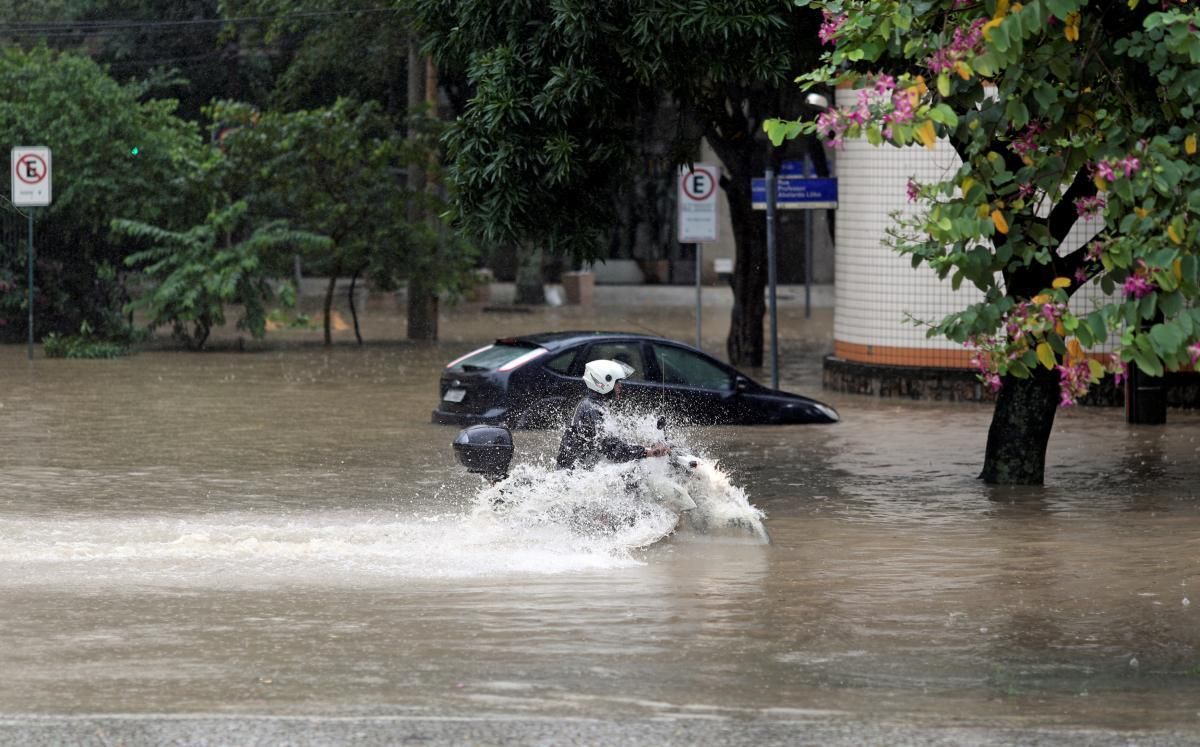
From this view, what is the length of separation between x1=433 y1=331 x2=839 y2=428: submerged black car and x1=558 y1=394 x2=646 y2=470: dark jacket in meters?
6.88

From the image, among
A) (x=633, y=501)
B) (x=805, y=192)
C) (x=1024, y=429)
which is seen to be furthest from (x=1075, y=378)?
(x=805, y=192)

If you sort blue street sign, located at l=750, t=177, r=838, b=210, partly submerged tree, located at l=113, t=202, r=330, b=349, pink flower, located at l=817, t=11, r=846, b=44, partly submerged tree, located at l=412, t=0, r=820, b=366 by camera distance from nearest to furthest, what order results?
pink flower, located at l=817, t=11, r=846, b=44
partly submerged tree, located at l=412, t=0, r=820, b=366
blue street sign, located at l=750, t=177, r=838, b=210
partly submerged tree, located at l=113, t=202, r=330, b=349

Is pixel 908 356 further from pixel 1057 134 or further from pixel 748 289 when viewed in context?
pixel 1057 134

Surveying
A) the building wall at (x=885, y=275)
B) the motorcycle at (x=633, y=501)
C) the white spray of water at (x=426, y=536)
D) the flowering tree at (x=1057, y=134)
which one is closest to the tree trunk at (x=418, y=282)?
the building wall at (x=885, y=275)

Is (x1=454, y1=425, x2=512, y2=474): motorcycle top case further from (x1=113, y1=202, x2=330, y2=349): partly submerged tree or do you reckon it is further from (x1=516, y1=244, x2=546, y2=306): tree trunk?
(x1=516, y1=244, x2=546, y2=306): tree trunk

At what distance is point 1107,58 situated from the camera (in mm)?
10773

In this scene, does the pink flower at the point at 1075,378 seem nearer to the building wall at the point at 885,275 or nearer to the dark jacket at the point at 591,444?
the dark jacket at the point at 591,444

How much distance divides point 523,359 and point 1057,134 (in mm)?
10355

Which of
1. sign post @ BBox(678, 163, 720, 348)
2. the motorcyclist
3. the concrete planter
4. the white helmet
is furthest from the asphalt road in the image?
the concrete planter

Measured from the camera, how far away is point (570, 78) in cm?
1903

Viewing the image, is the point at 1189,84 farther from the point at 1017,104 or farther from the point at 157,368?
the point at 157,368

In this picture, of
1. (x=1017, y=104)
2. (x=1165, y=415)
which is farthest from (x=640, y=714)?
(x=1165, y=415)

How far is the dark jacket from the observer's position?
1334 cm

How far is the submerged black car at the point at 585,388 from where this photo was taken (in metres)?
20.5
